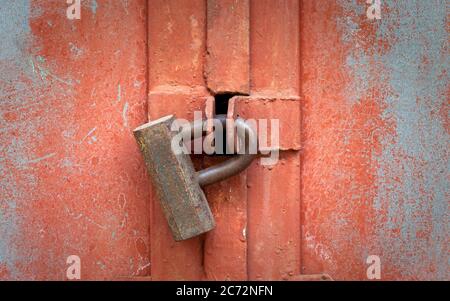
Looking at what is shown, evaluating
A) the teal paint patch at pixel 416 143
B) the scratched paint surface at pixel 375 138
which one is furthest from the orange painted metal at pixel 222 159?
the teal paint patch at pixel 416 143

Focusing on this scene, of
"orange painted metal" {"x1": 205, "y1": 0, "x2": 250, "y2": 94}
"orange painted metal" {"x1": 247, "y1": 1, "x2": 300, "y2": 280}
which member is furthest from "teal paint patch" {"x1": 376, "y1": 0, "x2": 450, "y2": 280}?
"orange painted metal" {"x1": 205, "y1": 0, "x2": 250, "y2": 94}

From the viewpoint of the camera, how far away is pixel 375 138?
0.86 m

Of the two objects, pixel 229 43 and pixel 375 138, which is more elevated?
pixel 229 43

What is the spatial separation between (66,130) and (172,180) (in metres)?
0.28

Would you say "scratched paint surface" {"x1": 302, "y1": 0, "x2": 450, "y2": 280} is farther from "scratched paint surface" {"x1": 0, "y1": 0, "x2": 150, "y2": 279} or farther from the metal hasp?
"scratched paint surface" {"x1": 0, "y1": 0, "x2": 150, "y2": 279}

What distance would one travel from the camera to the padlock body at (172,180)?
2.35 ft

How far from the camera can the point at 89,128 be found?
84 centimetres

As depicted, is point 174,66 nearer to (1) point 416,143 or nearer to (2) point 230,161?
(2) point 230,161

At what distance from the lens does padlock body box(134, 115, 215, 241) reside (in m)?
0.72

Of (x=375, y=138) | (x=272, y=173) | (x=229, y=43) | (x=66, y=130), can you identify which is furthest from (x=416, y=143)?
(x=66, y=130)

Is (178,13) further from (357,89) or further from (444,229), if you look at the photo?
(444,229)

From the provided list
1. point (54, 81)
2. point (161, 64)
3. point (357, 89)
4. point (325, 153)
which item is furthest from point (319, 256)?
point (54, 81)

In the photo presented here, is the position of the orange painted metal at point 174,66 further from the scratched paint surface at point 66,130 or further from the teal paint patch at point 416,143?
the teal paint patch at point 416,143

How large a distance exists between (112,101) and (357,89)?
53 cm
